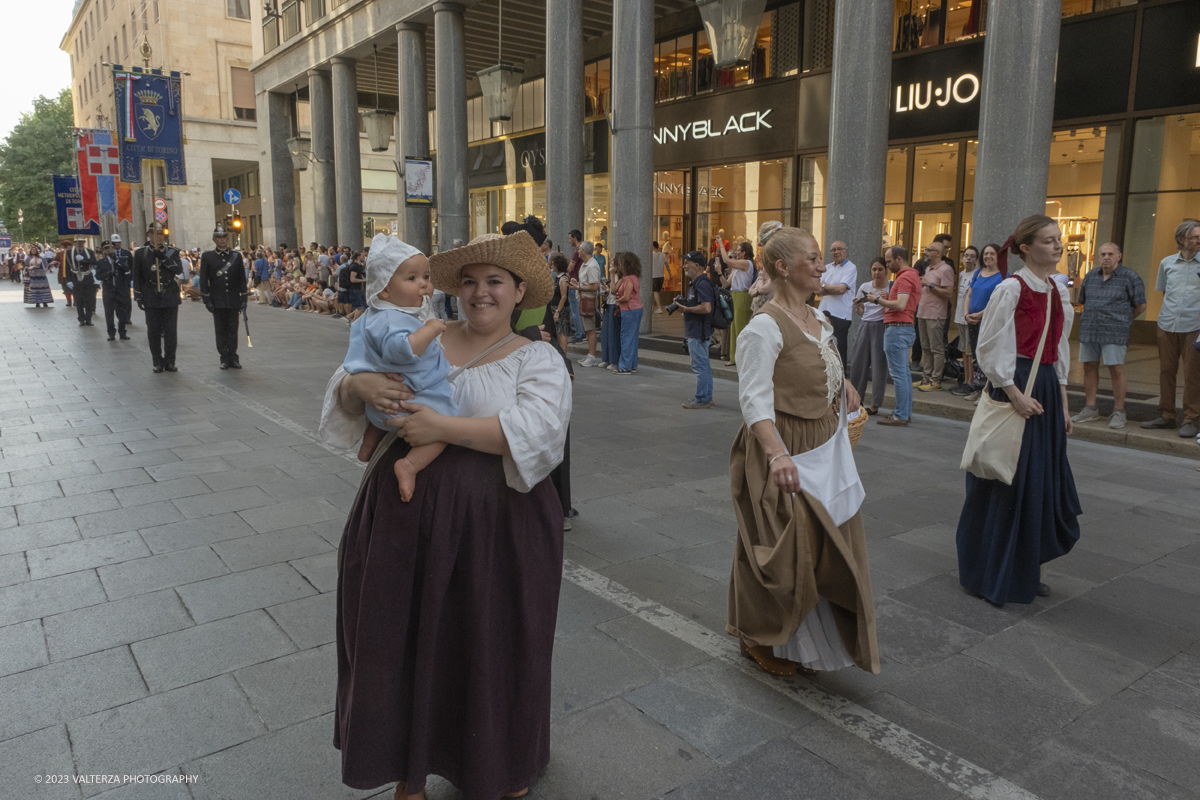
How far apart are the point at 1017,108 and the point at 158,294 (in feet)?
37.9

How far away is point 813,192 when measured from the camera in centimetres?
1750

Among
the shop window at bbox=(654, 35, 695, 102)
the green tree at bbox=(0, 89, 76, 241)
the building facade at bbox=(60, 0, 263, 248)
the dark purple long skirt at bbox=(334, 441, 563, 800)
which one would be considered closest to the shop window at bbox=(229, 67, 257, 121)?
the building facade at bbox=(60, 0, 263, 248)

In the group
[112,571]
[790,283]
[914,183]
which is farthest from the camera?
[914,183]

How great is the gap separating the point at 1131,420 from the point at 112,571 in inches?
357

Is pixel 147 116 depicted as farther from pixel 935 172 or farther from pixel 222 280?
pixel 935 172

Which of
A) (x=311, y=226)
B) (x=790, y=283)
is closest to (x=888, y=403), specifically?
(x=790, y=283)

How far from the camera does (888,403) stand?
32.9ft

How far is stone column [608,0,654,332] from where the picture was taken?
1439cm

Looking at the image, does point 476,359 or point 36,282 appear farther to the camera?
point 36,282

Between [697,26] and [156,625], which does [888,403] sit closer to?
[156,625]

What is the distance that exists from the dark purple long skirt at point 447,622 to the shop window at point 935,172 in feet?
48.2

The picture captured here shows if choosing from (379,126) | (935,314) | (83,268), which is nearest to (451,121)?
(379,126)

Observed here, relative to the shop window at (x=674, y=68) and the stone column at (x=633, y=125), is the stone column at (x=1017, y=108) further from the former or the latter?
the shop window at (x=674, y=68)

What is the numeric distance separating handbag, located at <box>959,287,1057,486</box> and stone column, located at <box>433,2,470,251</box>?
16288 millimetres
